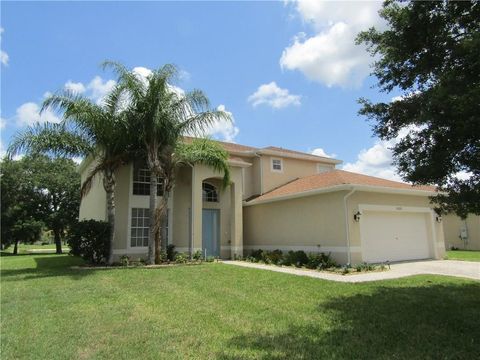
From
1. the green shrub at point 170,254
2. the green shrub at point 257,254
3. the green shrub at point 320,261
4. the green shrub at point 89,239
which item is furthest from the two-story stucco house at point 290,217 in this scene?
the green shrub at point 89,239

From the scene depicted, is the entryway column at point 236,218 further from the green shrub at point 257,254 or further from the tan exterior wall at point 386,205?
the tan exterior wall at point 386,205

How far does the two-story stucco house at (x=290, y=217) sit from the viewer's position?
49.8 feet

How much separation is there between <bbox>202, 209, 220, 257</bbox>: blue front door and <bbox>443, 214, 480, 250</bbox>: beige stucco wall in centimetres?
1575

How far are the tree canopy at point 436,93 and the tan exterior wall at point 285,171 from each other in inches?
582

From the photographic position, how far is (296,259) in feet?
52.4

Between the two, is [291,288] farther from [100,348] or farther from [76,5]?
[76,5]

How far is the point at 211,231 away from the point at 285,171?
697 centimetres

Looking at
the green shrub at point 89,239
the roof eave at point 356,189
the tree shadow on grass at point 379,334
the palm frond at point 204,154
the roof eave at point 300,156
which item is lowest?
the tree shadow on grass at point 379,334

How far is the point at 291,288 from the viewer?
957cm

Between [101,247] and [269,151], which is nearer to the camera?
[101,247]

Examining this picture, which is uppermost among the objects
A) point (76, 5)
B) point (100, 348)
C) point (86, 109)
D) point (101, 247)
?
point (76, 5)

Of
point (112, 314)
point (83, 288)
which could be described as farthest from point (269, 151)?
point (112, 314)

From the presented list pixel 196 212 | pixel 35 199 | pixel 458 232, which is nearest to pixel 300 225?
pixel 196 212

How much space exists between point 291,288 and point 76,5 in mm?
10576
